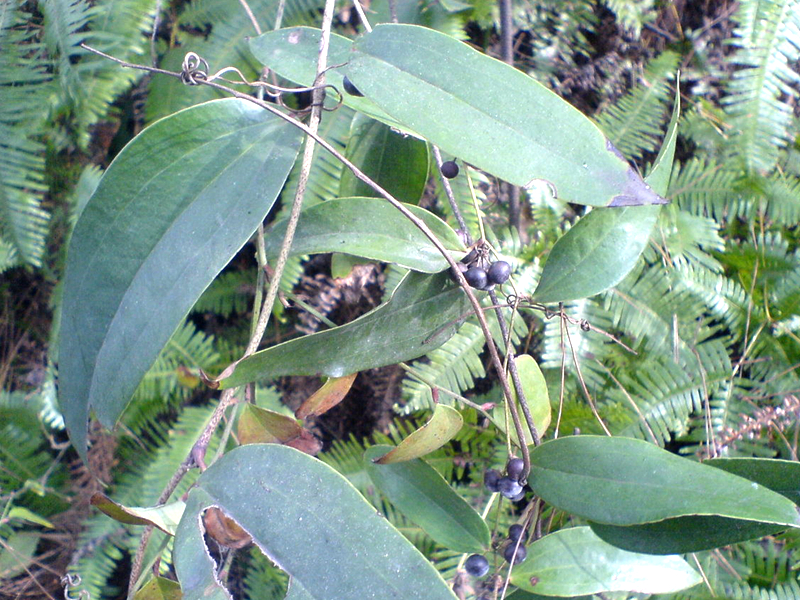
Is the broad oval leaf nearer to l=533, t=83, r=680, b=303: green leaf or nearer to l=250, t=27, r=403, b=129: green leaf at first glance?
l=533, t=83, r=680, b=303: green leaf

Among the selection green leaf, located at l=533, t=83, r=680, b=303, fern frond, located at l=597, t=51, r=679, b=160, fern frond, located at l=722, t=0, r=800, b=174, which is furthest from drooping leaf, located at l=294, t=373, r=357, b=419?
fern frond, located at l=722, t=0, r=800, b=174

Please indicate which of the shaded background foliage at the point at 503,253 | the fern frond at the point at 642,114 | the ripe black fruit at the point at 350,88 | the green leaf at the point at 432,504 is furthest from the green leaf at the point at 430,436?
the fern frond at the point at 642,114

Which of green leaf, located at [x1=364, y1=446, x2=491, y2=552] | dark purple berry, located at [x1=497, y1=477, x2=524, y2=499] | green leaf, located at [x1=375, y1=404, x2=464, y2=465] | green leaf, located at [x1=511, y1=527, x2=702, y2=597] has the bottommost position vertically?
green leaf, located at [x1=511, y1=527, x2=702, y2=597]

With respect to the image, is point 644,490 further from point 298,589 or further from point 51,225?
point 51,225

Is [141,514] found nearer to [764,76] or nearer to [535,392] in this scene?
[535,392]

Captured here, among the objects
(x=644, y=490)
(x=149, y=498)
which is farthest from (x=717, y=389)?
(x=149, y=498)

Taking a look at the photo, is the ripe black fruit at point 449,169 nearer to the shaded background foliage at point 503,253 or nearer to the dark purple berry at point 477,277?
the dark purple berry at point 477,277
